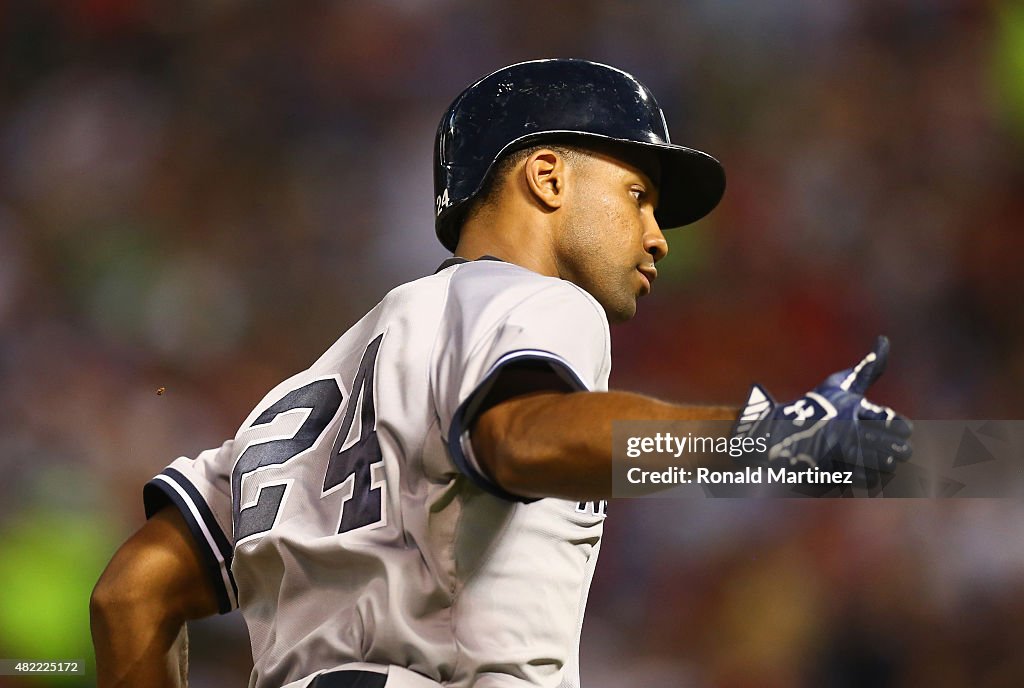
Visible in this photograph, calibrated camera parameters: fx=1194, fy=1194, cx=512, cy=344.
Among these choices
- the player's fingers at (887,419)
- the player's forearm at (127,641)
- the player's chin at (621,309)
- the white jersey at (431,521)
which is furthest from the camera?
the player's chin at (621,309)

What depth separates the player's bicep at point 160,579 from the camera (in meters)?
1.44

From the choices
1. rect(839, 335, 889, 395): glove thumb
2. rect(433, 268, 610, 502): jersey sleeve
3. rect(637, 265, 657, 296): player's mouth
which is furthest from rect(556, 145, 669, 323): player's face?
rect(839, 335, 889, 395): glove thumb

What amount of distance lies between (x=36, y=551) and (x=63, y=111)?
1.16m

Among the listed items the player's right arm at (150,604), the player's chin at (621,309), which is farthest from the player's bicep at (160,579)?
the player's chin at (621,309)

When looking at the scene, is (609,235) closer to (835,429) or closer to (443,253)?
(835,429)

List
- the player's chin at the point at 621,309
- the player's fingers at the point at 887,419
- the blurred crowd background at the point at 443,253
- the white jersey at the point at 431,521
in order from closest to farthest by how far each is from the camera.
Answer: the player's fingers at the point at 887,419, the white jersey at the point at 431,521, the player's chin at the point at 621,309, the blurred crowd background at the point at 443,253

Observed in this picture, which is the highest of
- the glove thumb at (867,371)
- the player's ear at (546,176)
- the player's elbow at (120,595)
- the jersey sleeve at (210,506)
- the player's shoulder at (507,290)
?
the player's ear at (546,176)

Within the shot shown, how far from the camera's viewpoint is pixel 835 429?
94 cm

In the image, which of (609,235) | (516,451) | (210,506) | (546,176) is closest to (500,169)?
(546,176)

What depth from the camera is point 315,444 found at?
4.37ft

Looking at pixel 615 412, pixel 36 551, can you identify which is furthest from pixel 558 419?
pixel 36 551

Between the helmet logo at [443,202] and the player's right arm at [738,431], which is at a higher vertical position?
the helmet logo at [443,202]

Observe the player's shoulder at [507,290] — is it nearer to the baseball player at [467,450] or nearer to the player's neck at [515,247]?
the baseball player at [467,450]

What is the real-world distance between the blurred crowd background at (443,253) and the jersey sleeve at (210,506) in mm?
1446
